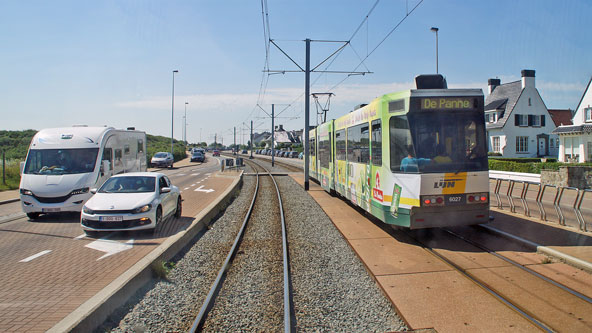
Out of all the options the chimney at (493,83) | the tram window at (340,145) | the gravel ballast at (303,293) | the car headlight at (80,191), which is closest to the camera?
the gravel ballast at (303,293)

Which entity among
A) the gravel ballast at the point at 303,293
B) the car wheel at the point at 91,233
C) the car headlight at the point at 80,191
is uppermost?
the car headlight at the point at 80,191

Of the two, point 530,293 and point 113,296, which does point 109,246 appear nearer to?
point 113,296

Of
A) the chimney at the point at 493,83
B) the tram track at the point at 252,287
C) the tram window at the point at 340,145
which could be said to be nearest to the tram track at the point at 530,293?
the tram track at the point at 252,287

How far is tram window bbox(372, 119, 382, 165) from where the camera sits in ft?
32.2

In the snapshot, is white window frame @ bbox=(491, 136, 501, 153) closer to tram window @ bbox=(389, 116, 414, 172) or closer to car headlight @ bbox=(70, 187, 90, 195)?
tram window @ bbox=(389, 116, 414, 172)

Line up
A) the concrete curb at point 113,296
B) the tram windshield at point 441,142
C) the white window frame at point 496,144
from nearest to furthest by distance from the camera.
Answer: the concrete curb at point 113,296 < the tram windshield at point 441,142 < the white window frame at point 496,144

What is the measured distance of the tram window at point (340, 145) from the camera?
14.7 m

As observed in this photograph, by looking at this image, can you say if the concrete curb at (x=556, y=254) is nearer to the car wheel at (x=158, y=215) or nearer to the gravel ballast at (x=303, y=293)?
the gravel ballast at (x=303, y=293)

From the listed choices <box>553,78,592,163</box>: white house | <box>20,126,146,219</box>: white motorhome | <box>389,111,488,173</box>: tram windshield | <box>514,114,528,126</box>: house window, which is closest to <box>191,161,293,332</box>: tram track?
<box>389,111,488,173</box>: tram windshield

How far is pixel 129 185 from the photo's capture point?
11.2 meters

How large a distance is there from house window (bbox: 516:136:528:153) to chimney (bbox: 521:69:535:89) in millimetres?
5273

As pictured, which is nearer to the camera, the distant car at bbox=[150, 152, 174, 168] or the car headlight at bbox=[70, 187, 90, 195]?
the car headlight at bbox=[70, 187, 90, 195]

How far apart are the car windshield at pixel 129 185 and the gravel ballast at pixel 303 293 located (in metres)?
2.14

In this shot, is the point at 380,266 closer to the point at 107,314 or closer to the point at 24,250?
the point at 107,314
